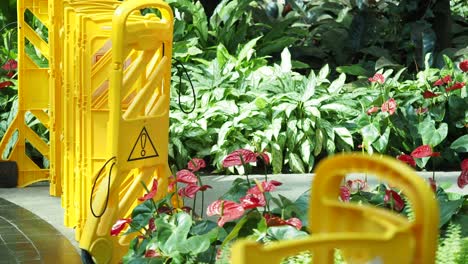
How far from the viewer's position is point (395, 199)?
4859 mm

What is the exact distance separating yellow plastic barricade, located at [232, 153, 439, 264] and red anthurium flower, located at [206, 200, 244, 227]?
2074mm

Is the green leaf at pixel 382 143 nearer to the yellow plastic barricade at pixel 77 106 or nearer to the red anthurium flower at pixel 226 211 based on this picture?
the yellow plastic barricade at pixel 77 106

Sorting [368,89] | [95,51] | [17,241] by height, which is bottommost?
[17,241]

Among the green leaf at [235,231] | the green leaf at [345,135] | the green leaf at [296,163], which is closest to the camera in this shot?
the green leaf at [235,231]

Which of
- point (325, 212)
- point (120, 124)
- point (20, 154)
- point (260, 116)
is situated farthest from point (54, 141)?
point (325, 212)

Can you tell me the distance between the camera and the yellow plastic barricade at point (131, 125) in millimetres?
5672

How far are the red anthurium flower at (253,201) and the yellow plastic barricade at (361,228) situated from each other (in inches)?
80.1

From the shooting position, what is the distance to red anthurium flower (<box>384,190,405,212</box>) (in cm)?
486

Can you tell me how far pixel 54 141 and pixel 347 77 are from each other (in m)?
3.93

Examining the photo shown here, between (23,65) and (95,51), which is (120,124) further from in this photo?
(23,65)

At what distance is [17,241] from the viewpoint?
286 inches

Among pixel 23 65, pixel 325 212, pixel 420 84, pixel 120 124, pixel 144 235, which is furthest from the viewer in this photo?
pixel 420 84

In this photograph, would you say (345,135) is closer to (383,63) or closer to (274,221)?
(383,63)

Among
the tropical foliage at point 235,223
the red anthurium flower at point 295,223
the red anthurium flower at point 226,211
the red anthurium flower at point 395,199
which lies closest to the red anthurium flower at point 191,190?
the tropical foliage at point 235,223
